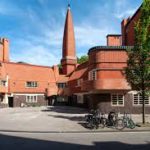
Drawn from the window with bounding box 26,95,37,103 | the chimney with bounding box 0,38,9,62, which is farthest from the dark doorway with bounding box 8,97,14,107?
the chimney with bounding box 0,38,9,62

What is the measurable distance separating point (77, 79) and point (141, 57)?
33.3 metres

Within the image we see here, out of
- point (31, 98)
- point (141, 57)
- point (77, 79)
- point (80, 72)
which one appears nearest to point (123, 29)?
point (80, 72)

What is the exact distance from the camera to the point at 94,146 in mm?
15742

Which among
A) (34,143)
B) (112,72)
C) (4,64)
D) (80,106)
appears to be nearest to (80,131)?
(34,143)

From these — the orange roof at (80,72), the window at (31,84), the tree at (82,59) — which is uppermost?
the tree at (82,59)

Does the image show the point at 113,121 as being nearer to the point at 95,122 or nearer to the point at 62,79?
the point at 95,122

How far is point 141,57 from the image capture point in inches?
1016

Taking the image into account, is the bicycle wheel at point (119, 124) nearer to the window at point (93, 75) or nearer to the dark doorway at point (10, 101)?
the window at point (93, 75)

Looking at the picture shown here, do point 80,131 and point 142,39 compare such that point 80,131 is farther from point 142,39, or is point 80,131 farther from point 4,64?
point 4,64

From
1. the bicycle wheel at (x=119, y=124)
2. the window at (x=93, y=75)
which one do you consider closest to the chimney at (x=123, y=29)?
the window at (x=93, y=75)

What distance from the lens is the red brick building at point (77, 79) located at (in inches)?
1437

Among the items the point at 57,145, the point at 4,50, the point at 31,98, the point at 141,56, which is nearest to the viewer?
the point at 57,145

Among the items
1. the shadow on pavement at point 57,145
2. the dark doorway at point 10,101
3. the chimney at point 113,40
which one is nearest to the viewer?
the shadow on pavement at point 57,145

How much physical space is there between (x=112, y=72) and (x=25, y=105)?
27392mm
